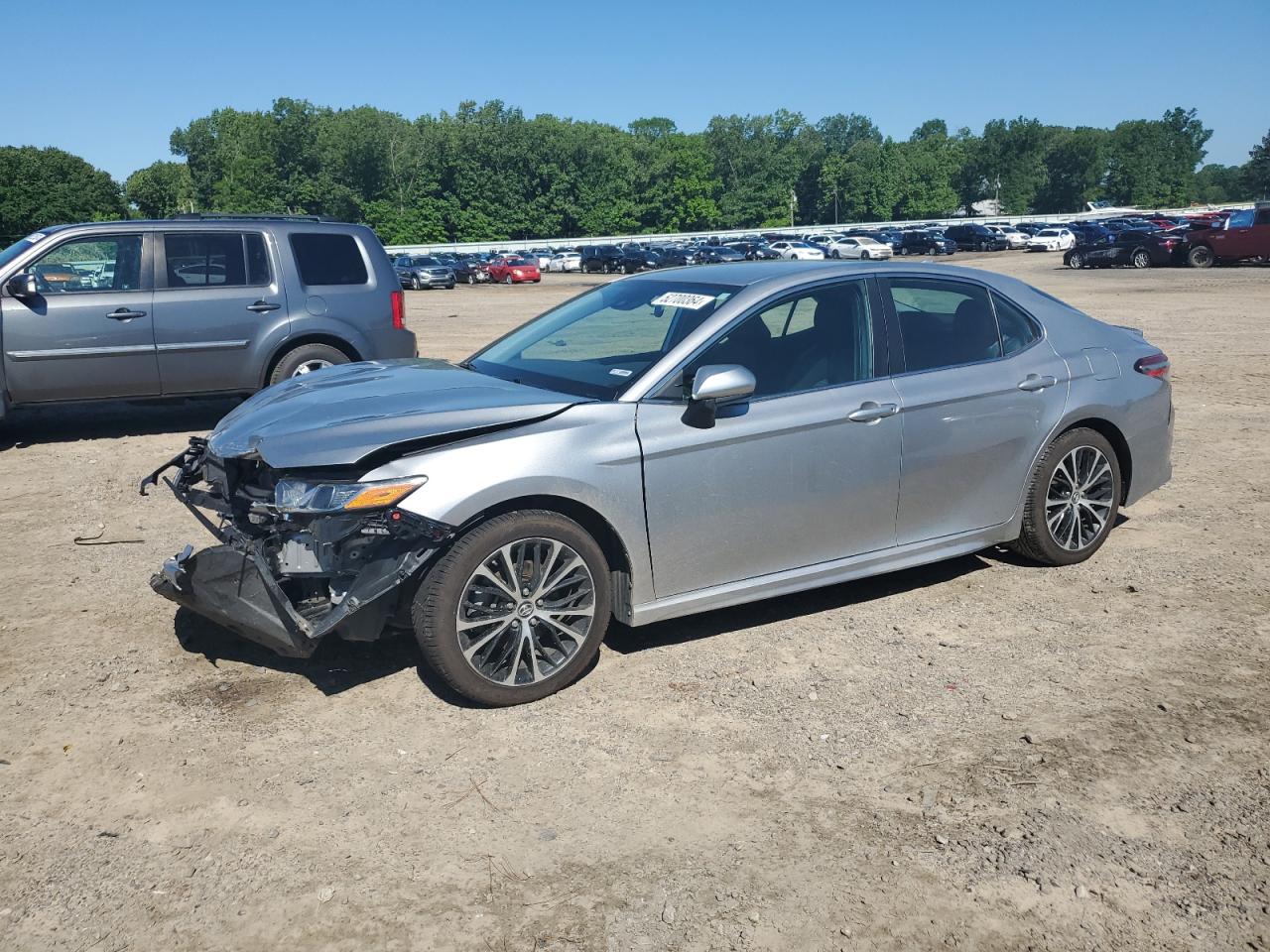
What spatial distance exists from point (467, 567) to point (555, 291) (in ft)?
128

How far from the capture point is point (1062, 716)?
4.32m

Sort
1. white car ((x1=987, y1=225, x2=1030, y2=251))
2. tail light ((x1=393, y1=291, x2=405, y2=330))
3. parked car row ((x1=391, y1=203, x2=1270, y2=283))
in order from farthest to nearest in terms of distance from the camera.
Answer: white car ((x1=987, y1=225, x2=1030, y2=251))
parked car row ((x1=391, y1=203, x2=1270, y2=283))
tail light ((x1=393, y1=291, x2=405, y2=330))

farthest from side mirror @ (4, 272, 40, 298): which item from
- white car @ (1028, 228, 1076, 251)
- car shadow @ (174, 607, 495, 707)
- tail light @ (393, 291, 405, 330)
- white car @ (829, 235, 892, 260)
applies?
white car @ (1028, 228, 1076, 251)

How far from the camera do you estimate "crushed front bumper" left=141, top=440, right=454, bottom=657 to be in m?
4.09

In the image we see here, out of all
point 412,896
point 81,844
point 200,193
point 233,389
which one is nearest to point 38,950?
point 81,844

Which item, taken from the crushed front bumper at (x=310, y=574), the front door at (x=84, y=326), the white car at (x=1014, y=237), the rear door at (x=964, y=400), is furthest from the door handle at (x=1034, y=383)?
the white car at (x=1014, y=237)

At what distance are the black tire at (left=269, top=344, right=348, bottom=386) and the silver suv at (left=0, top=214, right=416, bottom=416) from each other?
13 mm

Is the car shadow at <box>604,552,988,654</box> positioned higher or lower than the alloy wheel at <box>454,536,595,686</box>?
lower

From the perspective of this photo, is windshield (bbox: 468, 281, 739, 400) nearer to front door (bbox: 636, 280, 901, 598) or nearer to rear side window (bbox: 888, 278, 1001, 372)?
front door (bbox: 636, 280, 901, 598)

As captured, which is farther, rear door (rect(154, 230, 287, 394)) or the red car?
the red car

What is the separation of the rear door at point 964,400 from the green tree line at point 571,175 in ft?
344

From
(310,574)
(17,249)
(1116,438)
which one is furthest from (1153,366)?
(17,249)

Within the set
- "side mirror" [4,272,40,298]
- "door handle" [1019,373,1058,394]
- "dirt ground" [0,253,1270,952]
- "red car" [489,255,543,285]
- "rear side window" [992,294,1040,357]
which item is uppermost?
"red car" [489,255,543,285]

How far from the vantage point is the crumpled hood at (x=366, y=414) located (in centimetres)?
423
